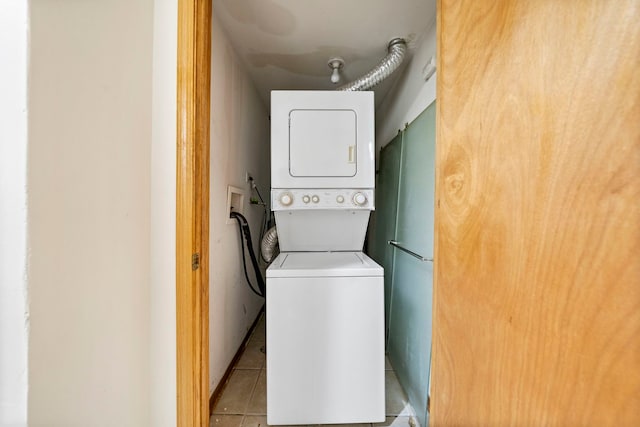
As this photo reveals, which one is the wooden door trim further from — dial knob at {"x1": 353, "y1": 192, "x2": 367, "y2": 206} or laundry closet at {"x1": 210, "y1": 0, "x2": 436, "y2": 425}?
dial knob at {"x1": 353, "y1": 192, "x2": 367, "y2": 206}

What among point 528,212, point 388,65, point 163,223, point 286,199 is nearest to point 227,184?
point 286,199

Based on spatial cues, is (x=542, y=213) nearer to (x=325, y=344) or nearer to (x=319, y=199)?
(x=325, y=344)

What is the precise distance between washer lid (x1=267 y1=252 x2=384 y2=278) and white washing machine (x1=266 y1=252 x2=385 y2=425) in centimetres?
Result: 5

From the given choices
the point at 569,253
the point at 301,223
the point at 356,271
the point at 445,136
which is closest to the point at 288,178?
the point at 301,223

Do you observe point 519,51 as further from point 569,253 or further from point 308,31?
point 308,31

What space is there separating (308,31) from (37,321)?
6.39 feet

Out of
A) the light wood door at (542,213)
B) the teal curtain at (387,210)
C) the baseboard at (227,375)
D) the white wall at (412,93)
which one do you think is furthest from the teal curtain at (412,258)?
the baseboard at (227,375)

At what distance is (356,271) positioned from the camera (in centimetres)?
133

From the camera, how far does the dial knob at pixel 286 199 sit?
170 centimetres

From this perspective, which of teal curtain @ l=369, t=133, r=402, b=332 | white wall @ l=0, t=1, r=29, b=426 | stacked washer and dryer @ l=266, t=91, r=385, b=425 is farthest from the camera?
teal curtain @ l=369, t=133, r=402, b=332

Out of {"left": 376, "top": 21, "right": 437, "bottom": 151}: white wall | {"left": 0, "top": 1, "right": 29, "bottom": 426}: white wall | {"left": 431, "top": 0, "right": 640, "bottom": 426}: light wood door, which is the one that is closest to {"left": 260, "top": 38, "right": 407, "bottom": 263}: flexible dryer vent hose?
{"left": 376, "top": 21, "right": 437, "bottom": 151}: white wall

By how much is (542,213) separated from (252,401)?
1.88 meters

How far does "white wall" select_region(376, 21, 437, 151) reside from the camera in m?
1.50

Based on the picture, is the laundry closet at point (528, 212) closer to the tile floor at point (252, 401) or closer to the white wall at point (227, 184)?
the tile floor at point (252, 401)
